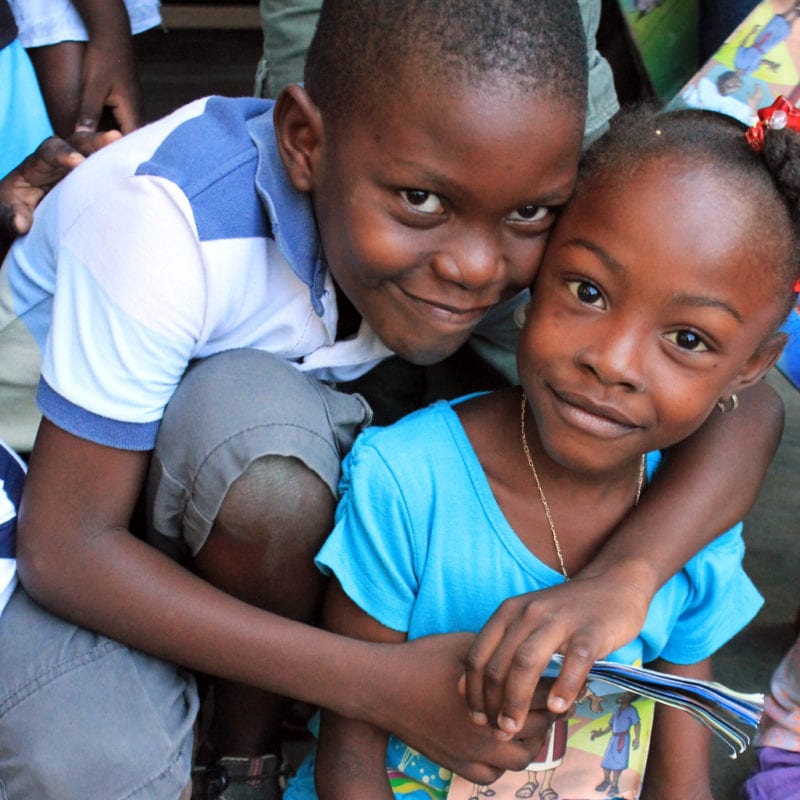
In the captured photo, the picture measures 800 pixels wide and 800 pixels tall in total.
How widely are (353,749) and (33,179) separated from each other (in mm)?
Answer: 894

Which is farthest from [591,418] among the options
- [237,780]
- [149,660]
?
[237,780]

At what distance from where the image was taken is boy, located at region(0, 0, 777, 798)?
124 cm

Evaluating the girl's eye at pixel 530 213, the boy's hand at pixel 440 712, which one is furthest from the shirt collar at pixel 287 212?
the boy's hand at pixel 440 712

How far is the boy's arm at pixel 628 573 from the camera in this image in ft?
3.89

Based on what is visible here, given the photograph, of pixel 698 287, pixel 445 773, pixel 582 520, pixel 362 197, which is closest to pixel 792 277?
pixel 698 287

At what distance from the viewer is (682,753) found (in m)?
1.52

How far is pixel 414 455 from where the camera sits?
1399mm

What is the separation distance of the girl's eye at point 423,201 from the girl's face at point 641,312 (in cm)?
16

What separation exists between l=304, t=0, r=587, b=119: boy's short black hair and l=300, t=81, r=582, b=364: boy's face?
0.06 feet

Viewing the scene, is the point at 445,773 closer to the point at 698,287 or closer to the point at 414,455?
the point at 414,455

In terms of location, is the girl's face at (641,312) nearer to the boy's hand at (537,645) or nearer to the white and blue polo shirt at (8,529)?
the boy's hand at (537,645)

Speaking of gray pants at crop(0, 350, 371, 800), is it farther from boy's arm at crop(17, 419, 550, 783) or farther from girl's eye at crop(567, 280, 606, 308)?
girl's eye at crop(567, 280, 606, 308)

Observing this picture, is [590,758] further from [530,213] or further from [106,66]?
[106,66]

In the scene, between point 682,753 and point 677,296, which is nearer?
point 677,296
